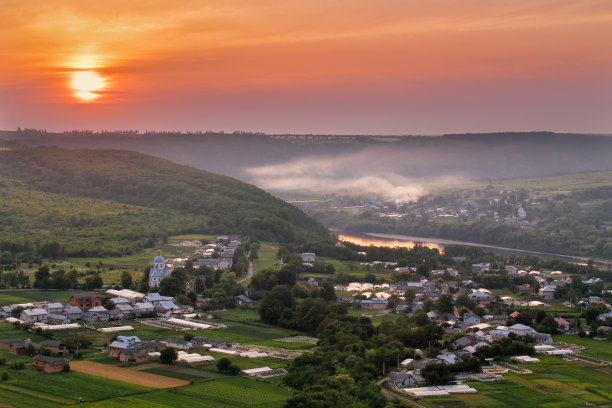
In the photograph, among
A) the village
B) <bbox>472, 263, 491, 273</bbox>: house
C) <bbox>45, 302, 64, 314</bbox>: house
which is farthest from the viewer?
<bbox>472, 263, 491, 273</bbox>: house

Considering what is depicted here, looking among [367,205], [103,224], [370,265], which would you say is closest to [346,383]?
[370,265]

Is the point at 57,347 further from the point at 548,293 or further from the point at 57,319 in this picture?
the point at 548,293

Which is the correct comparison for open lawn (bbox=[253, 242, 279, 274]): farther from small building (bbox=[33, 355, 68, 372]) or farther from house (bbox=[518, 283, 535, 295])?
small building (bbox=[33, 355, 68, 372])

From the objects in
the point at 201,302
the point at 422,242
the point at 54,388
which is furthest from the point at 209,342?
the point at 422,242

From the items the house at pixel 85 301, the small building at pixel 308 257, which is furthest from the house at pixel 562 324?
the small building at pixel 308 257

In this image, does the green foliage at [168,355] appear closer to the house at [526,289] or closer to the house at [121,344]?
the house at [121,344]

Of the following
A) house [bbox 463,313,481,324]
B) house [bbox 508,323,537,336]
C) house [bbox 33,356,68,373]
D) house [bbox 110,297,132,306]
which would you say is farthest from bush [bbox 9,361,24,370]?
house [bbox 463,313,481,324]
